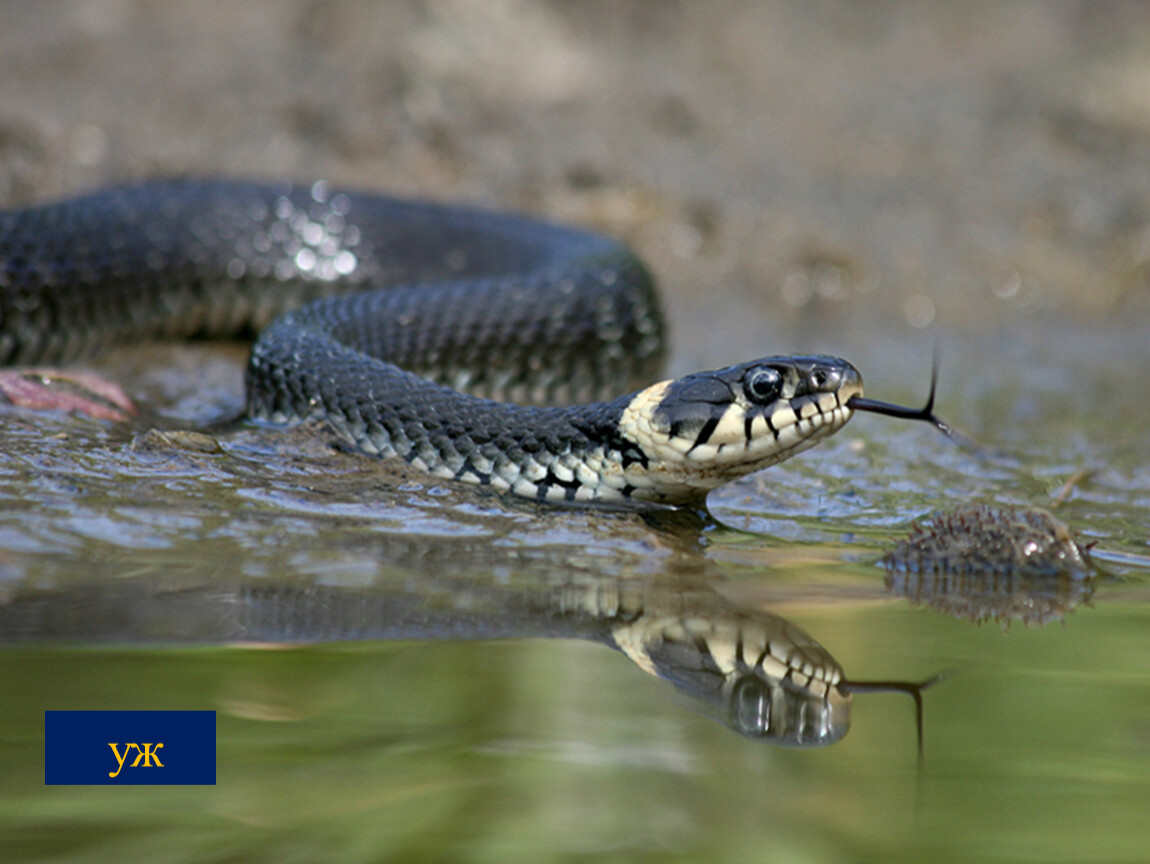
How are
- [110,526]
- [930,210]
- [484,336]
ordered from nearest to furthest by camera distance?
[110,526], [484,336], [930,210]

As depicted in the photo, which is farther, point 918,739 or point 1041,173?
point 1041,173

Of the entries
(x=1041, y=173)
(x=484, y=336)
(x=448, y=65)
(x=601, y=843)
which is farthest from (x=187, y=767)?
(x=1041, y=173)

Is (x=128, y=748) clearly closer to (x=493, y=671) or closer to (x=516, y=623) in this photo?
(x=493, y=671)

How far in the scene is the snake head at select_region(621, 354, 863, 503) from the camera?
4145mm

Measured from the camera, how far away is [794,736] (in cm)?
247

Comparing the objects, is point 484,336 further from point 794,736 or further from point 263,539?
point 794,736

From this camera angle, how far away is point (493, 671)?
2703 millimetres

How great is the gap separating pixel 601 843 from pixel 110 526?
1.94 meters

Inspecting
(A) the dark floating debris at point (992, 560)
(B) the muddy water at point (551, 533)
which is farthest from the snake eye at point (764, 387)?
(A) the dark floating debris at point (992, 560)

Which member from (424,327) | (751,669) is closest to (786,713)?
(751,669)

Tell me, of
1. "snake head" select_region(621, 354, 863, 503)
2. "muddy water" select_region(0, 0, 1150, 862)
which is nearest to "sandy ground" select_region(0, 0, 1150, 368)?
"muddy water" select_region(0, 0, 1150, 862)

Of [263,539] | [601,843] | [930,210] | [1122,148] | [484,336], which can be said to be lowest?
[601,843]

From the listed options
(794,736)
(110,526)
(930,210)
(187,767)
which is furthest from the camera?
(930,210)

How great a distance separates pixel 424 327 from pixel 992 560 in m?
3.21
